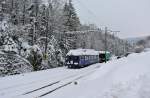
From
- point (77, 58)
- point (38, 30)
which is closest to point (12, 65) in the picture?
point (77, 58)

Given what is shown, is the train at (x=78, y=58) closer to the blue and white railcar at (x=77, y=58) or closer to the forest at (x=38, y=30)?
the blue and white railcar at (x=77, y=58)

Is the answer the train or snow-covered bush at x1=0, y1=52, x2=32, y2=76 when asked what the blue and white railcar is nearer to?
the train

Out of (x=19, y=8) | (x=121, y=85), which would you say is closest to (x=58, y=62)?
(x=19, y=8)

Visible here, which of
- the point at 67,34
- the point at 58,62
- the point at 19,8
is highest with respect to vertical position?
Answer: the point at 19,8

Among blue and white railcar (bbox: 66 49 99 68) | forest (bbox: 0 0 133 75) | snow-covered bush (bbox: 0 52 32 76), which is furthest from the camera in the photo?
blue and white railcar (bbox: 66 49 99 68)

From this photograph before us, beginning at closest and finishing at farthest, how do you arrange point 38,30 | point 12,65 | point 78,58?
1. point 12,65
2. point 78,58
3. point 38,30

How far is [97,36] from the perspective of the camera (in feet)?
435

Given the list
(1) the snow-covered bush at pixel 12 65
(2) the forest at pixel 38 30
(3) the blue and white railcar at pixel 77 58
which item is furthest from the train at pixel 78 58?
(1) the snow-covered bush at pixel 12 65

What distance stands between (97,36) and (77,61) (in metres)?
91.0

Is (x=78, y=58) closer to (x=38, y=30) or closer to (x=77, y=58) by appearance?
(x=77, y=58)

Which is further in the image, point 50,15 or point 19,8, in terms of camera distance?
point 19,8

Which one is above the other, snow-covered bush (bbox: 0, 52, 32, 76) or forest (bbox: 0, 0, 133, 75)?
forest (bbox: 0, 0, 133, 75)

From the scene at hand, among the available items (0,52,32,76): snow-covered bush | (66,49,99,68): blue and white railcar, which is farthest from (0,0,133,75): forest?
(66,49,99,68): blue and white railcar

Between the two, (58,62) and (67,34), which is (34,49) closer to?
(58,62)
